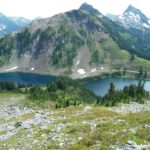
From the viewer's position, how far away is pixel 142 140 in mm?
35188

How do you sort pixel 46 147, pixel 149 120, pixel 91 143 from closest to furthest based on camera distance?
1. pixel 91 143
2. pixel 46 147
3. pixel 149 120

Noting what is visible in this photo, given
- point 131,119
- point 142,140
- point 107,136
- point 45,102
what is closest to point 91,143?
point 107,136

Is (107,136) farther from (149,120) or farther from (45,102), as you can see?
(45,102)

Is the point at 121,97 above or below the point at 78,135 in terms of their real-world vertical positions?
below

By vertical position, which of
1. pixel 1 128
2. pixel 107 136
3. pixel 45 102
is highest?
pixel 107 136

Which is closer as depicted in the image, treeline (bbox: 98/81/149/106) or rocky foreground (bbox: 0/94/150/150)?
rocky foreground (bbox: 0/94/150/150)

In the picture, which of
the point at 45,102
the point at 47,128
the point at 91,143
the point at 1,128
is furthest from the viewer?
the point at 45,102

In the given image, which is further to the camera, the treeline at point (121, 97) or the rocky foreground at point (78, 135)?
the treeline at point (121, 97)

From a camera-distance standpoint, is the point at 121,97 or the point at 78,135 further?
the point at 121,97

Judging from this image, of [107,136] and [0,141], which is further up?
[107,136]

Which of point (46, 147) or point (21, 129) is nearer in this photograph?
point (46, 147)

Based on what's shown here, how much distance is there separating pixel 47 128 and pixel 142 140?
64.3 ft

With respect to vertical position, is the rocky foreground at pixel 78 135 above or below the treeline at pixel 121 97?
above

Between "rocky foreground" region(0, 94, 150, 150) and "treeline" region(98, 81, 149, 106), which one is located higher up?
"rocky foreground" region(0, 94, 150, 150)
